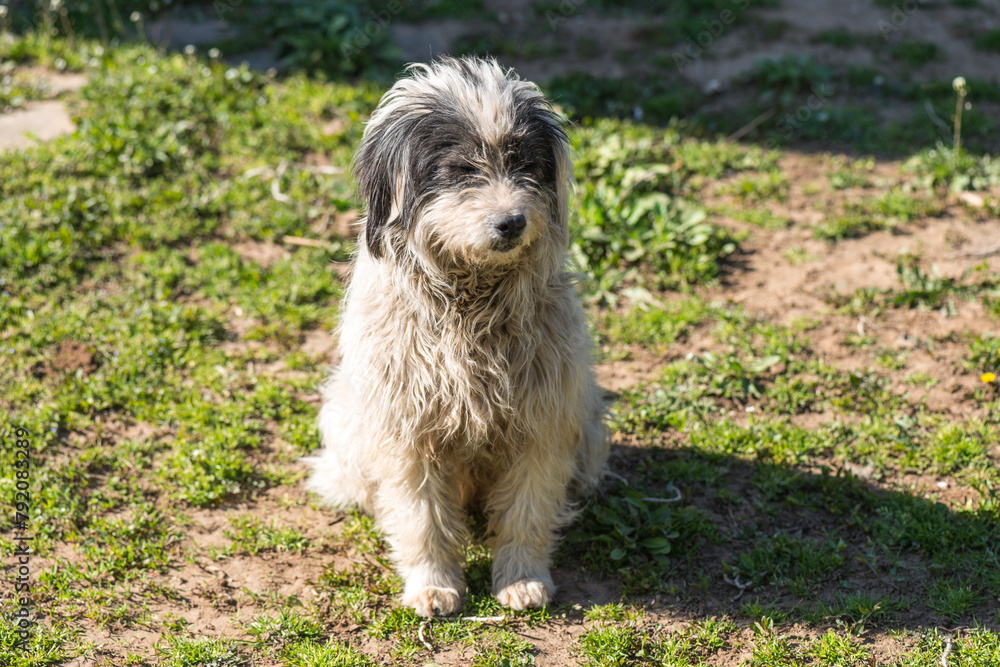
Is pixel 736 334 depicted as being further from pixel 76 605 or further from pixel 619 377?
pixel 76 605

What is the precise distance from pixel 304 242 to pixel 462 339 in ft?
9.32

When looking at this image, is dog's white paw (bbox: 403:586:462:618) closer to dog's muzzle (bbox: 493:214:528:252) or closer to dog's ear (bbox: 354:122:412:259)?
dog's ear (bbox: 354:122:412:259)

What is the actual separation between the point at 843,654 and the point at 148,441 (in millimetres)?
3339

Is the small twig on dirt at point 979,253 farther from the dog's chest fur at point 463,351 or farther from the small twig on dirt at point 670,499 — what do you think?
the dog's chest fur at point 463,351

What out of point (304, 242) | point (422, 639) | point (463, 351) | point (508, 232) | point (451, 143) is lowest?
point (422, 639)

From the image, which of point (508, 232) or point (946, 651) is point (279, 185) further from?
point (946, 651)

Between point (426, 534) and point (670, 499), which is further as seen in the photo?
point (670, 499)

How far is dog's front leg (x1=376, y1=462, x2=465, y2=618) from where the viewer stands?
3.40 m

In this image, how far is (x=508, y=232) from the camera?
2.79 m

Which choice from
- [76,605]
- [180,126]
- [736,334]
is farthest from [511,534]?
[180,126]

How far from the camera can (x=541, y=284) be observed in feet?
10.3

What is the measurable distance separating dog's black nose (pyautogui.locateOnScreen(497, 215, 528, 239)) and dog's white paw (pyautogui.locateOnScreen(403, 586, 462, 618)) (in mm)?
1540

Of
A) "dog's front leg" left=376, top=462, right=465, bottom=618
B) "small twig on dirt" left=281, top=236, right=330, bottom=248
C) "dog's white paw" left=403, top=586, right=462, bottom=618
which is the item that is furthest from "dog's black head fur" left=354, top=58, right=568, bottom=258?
"small twig on dirt" left=281, top=236, right=330, bottom=248

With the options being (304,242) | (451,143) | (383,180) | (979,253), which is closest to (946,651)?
(451,143)
